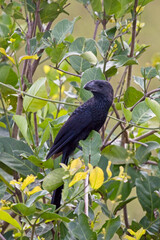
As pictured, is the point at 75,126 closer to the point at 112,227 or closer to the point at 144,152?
the point at 144,152

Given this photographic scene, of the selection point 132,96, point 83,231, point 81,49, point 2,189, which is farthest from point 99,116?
point 83,231

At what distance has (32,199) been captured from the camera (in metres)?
1.04

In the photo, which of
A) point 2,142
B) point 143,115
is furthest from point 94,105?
point 2,142

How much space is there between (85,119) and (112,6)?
1.58ft

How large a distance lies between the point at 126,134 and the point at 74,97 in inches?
12.1

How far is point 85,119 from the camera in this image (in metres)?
1.83

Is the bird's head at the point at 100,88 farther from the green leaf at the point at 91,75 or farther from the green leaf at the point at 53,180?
the green leaf at the point at 53,180

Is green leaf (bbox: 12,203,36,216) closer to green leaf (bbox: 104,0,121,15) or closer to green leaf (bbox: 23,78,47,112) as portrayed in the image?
green leaf (bbox: 23,78,47,112)

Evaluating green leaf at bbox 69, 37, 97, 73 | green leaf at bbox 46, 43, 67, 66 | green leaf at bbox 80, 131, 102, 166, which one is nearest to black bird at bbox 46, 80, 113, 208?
green leaf at bbox 69, 37, 97, 73

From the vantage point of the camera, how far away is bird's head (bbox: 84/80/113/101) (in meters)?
1.61

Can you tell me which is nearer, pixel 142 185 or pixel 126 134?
pixel 142 185

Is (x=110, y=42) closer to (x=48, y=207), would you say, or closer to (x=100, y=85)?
(x=100, y=85)

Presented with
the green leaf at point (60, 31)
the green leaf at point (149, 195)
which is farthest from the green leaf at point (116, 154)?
the green leaf at point (60, 31)

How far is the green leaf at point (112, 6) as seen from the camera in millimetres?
1598
